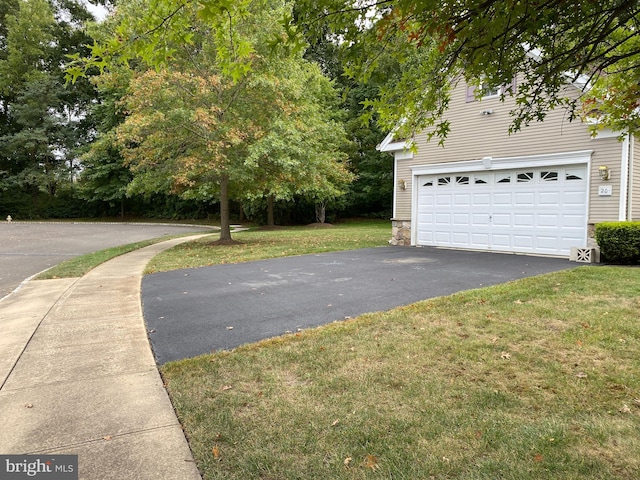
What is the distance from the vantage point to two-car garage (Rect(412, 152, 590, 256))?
9.82 metres

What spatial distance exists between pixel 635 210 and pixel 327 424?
990 cm

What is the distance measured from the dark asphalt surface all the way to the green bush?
0.89 metres

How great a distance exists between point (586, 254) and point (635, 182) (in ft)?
6.38

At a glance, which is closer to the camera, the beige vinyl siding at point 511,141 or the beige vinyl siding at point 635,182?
the beige vinyl siding at point 635,182

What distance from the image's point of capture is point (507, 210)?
10844 millimetres

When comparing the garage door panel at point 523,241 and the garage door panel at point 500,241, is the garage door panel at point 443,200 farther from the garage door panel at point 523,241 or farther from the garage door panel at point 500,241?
the garage door panel at point 523,241

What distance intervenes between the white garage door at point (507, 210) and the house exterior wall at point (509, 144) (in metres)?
0.41

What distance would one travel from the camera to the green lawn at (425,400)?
2.25 m

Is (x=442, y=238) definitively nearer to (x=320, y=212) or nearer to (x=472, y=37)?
(x=472, y=37)

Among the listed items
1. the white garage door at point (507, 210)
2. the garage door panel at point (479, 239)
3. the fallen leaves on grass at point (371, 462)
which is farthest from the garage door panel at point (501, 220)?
the fallen leaves on grass at point (371, 462)

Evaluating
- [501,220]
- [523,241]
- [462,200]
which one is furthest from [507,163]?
[523,241]

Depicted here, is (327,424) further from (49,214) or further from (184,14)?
(49,214)

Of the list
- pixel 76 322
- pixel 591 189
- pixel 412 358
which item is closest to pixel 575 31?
pixel 412 358

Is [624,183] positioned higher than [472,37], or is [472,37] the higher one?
[472,37]
